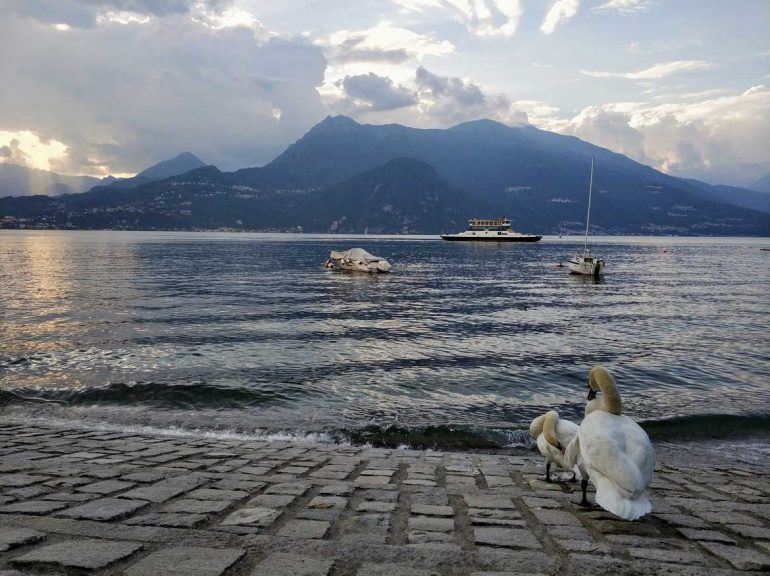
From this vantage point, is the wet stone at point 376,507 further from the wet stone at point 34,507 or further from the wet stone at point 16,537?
the wet stone at point 34,507

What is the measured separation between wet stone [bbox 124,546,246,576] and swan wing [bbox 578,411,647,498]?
4.17 metres

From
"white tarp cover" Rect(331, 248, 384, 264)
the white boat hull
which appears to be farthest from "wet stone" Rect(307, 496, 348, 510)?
the white boat hull

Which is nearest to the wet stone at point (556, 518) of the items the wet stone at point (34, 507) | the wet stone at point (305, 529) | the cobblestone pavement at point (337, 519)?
the cobblestone pavement at point (337, 519)

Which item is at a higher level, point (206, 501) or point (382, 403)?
point (206, 501)

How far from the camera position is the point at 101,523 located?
17.1 feet

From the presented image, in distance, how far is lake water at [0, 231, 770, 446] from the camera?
1317 centimetres

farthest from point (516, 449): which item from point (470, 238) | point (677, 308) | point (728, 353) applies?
point (470, 238)

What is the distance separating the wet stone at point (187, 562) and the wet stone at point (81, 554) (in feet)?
0.91

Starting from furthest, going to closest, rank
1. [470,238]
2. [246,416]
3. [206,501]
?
[470,238], [246,416], [206,501]

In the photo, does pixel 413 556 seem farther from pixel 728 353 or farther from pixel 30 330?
pixel 30 330

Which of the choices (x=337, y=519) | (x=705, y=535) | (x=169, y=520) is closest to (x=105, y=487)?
(x=169, y=520)

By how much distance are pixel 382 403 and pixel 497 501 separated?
762 cm

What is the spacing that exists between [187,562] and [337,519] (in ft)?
5.86

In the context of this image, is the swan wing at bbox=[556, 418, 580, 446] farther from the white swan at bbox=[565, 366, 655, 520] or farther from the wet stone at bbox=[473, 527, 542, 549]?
the wet stone at bbox=[473, 527, 542, 549]
